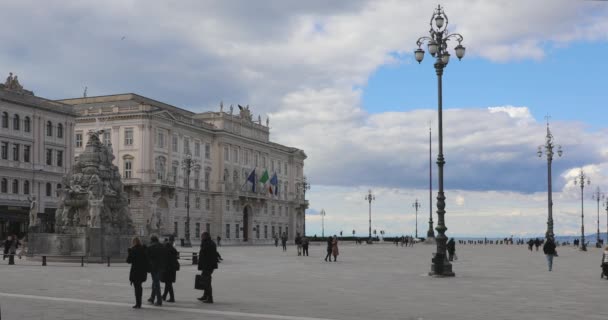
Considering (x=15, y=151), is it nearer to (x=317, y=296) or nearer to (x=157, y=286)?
(x=317, y=296)

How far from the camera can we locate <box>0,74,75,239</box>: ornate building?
66625 mm

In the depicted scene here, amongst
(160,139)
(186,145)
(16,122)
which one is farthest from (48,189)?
(186,145)

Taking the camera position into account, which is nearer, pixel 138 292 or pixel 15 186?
pixel 138 292

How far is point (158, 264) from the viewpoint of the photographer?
16.9 meters

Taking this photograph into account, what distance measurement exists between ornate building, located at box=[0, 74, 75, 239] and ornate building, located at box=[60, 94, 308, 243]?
21.5 feet

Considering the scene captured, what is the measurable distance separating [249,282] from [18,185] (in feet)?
163

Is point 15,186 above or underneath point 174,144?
underneath

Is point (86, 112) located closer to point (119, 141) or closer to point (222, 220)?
point (119, 141)

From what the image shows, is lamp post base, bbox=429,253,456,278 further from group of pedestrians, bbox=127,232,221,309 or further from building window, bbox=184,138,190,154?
building window, bbox=184,138,190,154

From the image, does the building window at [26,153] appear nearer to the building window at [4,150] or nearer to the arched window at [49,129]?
the building window at [4,150]

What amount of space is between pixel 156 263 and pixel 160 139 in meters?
73.1

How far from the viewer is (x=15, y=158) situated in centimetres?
6850

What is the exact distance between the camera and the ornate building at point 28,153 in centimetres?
6662

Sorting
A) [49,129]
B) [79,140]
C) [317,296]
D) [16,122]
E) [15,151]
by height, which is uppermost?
[16,122]
